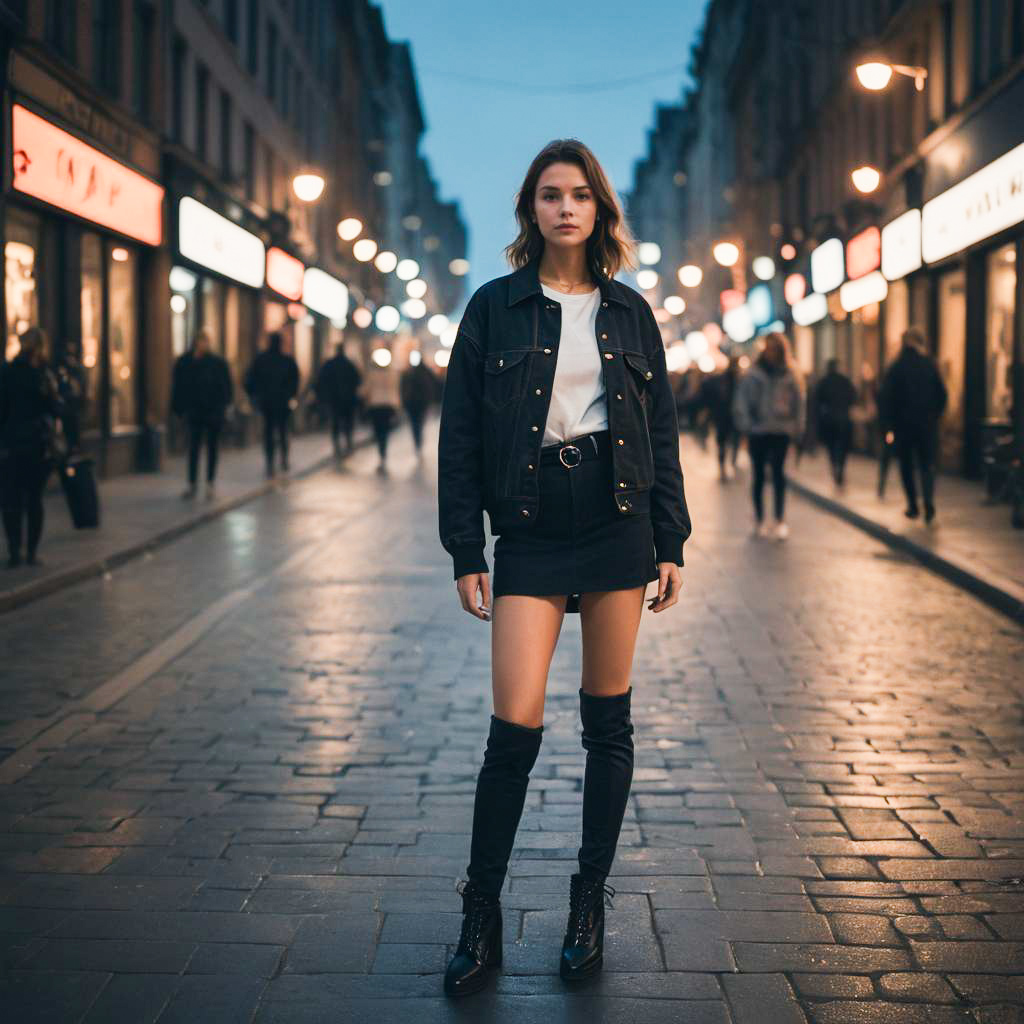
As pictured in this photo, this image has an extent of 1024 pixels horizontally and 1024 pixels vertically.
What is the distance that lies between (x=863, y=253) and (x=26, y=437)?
19.9 meters

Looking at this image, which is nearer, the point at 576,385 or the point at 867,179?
the point at 576,385

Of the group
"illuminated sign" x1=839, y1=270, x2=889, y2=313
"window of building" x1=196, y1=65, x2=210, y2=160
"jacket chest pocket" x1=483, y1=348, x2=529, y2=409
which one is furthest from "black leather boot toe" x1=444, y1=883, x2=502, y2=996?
"window of building" x1=196, y1=65, x2=210, y2=160

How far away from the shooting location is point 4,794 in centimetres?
573

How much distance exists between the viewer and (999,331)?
2086cm

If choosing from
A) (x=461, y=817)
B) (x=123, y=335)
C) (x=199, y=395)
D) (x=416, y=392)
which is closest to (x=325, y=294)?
(x=416, y=392)

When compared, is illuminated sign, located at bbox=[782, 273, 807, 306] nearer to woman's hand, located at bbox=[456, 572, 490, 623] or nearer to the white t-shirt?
the white t-shirt

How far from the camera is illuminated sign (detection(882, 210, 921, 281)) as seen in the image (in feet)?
76.2

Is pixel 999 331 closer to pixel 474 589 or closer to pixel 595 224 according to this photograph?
pixel 595 224

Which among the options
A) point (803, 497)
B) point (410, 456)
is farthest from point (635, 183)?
point (803, 497)

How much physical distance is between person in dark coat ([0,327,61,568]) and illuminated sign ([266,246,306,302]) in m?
22.7

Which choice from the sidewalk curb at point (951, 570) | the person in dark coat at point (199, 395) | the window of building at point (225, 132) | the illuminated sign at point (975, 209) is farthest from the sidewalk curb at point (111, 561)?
the window of building at point (225, 132)

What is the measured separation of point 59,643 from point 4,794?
345 centimetres

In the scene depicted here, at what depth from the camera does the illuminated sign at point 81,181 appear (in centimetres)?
1744

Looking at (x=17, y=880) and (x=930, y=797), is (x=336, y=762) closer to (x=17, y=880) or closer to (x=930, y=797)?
(x=17, y=880)
